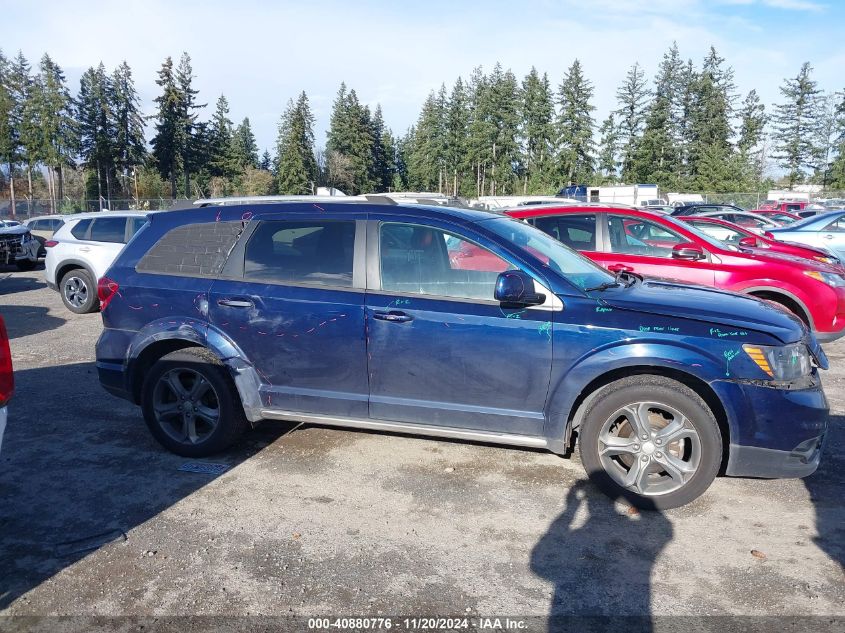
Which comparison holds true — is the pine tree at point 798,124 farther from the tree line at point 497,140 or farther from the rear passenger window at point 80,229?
the rear passenger window at point 80,229

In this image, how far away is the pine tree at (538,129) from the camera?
3017 inches

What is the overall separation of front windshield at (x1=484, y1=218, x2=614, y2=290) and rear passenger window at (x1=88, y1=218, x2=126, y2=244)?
8.64 meters

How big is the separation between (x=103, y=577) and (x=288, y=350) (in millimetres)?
1771

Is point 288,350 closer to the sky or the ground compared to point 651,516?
closer to the sky

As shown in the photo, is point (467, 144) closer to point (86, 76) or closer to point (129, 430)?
point (86, 76)

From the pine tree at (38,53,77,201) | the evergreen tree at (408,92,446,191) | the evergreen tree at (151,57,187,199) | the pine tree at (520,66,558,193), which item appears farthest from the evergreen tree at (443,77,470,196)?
the pine tree at (38,53,77,201)

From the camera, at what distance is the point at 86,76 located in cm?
7294

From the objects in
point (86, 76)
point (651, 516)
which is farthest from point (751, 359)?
point (86, 76)

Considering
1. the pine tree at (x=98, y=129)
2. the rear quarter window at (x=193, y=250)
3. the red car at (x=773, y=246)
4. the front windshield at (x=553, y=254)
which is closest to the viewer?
the front windshield at (x=553, y=254)

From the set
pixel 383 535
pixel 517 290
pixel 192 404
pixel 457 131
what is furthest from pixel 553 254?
pixel 457 131

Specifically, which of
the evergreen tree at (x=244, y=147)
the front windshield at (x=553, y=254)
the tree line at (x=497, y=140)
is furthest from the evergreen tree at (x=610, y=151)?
the front windshield at (x=553, y=254)

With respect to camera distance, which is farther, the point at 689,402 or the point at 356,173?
the point at 356,173

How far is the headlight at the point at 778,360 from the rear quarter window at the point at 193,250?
353 cm

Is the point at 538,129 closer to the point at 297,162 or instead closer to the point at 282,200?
the point at 297,162
